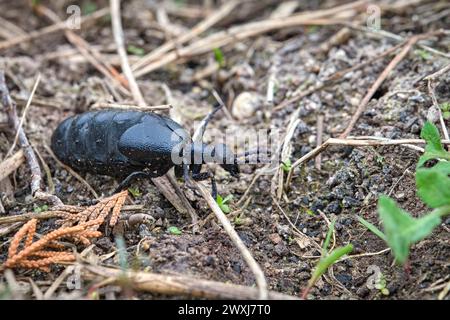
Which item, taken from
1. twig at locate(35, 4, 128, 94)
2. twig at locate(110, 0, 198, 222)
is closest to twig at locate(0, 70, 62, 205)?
twig at locate(110, 0, 198, 222)

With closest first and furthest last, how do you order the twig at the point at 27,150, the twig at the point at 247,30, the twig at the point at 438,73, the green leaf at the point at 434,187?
the green leaf at the point at 434,187
the twig at the point at 27,150
the twig at the point at 438,73
the twig at the point at 247,30

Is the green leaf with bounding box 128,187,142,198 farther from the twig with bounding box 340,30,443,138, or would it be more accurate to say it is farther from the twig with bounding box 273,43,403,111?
the twig with bounding box 340,30,443,138

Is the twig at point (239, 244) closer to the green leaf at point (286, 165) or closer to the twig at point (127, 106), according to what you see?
the green leaf at point (286, 165)

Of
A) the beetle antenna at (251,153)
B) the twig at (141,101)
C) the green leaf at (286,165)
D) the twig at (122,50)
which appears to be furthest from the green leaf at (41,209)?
the green leaf at (286,165)

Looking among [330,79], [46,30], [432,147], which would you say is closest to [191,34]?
[46,30]

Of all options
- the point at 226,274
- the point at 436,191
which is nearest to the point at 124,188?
the point at 226,274

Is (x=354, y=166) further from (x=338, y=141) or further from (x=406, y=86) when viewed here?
(x=406, y=86)

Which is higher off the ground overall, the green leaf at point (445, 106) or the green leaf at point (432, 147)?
the green leaf at point (445, 106)
